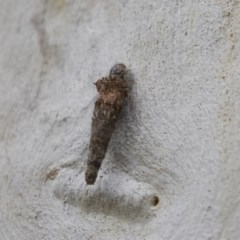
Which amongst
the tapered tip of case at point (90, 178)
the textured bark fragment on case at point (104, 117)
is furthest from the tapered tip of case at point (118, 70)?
the tapered tip of case at point (90, 178)

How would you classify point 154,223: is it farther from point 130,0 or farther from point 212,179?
point 130,0

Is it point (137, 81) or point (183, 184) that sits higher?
point (137, 81)

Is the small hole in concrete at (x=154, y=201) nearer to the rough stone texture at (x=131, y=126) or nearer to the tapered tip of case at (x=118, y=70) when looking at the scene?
the rough stone texture at (x=131, y=126)

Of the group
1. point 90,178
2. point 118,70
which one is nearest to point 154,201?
point 90,178

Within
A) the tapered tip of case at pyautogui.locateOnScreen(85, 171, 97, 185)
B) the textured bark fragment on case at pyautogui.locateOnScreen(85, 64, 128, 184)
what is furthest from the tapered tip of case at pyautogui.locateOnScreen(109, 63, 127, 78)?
the tapered tip of case at pyautogui.locateOnScreen(85, 171, 97, 185)

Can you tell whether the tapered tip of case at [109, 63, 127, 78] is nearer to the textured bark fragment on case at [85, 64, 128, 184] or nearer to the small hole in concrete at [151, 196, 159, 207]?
the textured bark fragment on case at [85, 64, 128, 184]

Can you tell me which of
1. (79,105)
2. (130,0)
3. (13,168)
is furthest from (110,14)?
(13,168)
